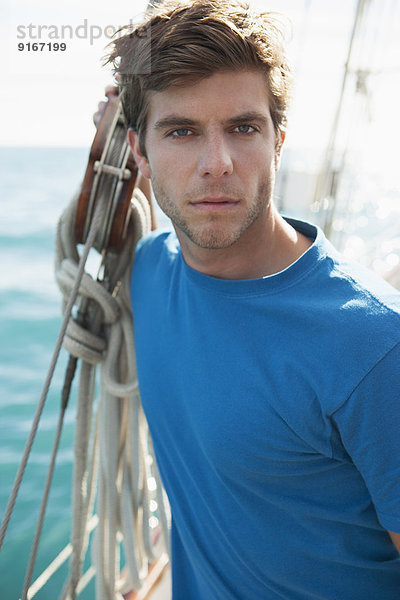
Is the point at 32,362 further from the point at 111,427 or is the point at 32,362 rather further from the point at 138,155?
the point at 138,155

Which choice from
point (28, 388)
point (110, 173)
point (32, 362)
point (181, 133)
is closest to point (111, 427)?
point (110, 173)

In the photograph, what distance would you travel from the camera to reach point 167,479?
4.36ft

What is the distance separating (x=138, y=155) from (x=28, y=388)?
5.92m

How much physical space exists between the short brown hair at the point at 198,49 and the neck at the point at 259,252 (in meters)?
0.22

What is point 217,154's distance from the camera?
1.07 metres

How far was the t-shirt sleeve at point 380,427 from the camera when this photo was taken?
877mm

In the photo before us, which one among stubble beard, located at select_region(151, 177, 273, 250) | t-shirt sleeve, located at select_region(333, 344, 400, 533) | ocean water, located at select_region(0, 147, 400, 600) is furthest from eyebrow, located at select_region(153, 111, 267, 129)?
ocean water, located at select_region(0, 147, 400, 600)

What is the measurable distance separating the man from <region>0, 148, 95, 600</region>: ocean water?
214 cm

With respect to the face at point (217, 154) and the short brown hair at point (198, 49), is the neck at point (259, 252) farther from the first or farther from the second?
the short brown hair at point (198, 49)

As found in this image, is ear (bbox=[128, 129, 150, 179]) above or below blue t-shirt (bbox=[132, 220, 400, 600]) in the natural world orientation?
above

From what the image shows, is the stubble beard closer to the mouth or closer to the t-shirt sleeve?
the mouth

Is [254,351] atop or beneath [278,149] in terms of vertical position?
beneath

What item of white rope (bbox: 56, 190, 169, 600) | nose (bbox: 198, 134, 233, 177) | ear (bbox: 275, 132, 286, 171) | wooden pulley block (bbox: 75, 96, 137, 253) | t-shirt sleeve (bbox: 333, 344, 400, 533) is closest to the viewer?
t-shirt sleeve (bbox: 333, 344, 400, 533)

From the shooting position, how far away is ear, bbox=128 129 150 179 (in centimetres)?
132
